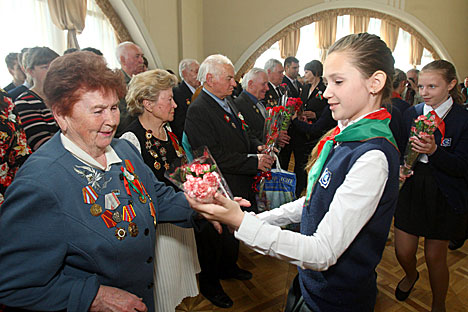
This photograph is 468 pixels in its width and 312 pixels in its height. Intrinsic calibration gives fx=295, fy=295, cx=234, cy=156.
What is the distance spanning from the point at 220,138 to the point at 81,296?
162cm

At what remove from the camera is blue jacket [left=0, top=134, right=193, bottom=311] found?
0.91 metres

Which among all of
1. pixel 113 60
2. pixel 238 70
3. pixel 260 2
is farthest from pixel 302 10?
pixel 113 60

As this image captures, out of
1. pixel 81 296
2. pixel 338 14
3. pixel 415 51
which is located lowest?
pixel 81 296

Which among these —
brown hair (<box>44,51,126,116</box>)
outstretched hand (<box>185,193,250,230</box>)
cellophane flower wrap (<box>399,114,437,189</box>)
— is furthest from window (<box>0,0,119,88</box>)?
cellophane flower wrap (<box>399,114,437,189</box>)

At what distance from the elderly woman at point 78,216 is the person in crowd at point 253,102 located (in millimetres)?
2189

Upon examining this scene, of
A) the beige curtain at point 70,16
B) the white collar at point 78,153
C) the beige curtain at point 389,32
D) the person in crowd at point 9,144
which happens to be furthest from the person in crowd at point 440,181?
the beige curtain at point 389,32

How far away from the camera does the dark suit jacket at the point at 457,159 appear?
6.29ft

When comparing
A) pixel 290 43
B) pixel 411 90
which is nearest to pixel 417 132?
pixel 411 90

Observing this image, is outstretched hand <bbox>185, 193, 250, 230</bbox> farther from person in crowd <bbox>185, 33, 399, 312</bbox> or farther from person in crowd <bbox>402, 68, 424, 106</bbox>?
person in crowd <bbox>402, 68, 424, 106</bbox>

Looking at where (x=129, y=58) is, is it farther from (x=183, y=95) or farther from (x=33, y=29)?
(x=33, y=29)

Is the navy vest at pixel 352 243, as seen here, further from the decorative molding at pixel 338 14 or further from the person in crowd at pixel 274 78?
the decorative molding at pixel 338 14

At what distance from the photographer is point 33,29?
432cm

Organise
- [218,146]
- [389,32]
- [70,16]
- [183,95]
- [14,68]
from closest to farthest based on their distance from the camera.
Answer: [218,146] → [14,68] → [183,95] → [70,16] → [389,32]

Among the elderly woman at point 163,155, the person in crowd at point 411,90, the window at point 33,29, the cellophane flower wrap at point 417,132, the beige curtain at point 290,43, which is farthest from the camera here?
the beige curtain at point 290,43
